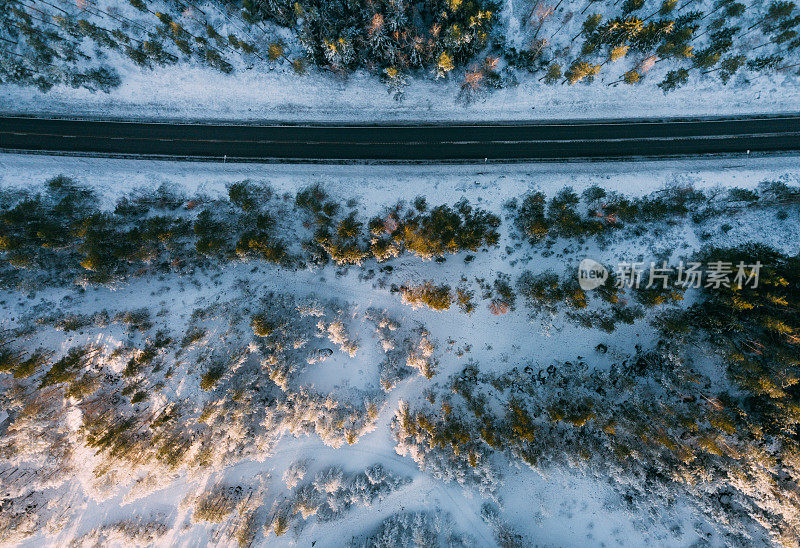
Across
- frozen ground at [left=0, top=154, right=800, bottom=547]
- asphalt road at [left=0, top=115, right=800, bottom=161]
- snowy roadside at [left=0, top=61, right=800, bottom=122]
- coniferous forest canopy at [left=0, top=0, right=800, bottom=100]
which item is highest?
coniferous forest canopy at [left=0, top=0, right=800, bottom=100]

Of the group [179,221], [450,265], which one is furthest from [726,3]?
[179,221]

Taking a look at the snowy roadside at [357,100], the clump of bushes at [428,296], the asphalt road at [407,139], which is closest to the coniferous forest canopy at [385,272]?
Result: the snowy roadside at [357,100]

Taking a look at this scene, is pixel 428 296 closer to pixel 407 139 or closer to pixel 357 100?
pixel 407 139

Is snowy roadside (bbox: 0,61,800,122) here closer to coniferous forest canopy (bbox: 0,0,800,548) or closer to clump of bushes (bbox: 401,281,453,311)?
coniferous forest canopy (bbox: 0,0,800,548)

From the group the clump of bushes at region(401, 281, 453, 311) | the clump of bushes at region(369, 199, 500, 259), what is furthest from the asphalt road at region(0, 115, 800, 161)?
the clump of bushes at region(401, 281, 453, 311)

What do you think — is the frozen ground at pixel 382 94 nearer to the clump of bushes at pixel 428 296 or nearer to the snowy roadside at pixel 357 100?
the snowy roadside at pixel 357 100

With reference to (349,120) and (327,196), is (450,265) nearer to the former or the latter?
(327,196)

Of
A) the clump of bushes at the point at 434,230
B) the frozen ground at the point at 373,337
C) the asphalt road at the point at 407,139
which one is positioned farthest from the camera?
the asphalt road at the point at 407,139
